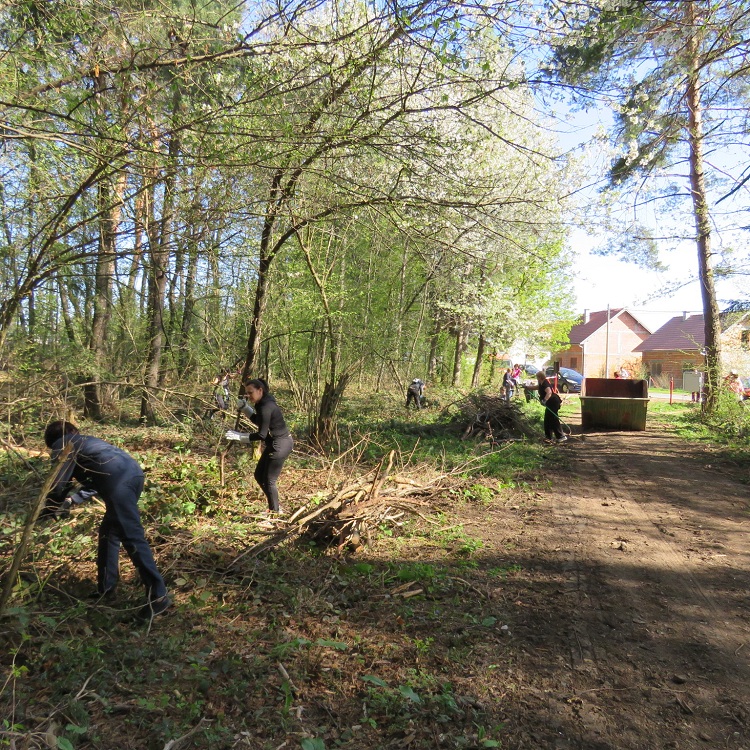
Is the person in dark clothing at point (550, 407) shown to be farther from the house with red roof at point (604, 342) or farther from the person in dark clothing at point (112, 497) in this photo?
the house with red roof at point (604, 342)

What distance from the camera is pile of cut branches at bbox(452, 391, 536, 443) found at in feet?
40.9

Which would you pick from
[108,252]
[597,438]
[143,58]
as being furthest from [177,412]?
[597,438]

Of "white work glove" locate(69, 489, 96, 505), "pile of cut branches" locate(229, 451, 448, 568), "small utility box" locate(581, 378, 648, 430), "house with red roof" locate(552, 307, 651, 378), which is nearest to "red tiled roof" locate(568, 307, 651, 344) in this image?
"house with red roof" locate(552, 307, 651, 378)

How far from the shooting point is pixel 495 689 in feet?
10.9

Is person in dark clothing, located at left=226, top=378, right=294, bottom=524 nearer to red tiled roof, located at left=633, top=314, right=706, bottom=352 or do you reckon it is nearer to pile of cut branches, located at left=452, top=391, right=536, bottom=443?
pile of cut branches, located at left=452, top=391, right=536, bottom=443

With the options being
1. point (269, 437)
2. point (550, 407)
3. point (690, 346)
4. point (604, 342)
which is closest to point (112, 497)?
point (269, 437)

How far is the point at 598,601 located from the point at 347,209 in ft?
17.9

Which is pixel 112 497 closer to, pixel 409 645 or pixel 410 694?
pixel 409 645

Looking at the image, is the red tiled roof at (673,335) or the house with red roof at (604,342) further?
the house with red roof at (604,342)

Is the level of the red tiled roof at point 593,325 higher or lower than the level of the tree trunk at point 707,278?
higher

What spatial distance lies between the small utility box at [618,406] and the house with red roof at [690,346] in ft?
4.42

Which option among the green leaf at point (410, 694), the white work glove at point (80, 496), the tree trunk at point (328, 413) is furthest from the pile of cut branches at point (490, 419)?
the green leaf at point (410, 694)

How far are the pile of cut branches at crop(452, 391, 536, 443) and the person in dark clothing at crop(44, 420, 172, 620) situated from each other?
8639 millimetres

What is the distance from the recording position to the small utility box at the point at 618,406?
13945 millimetres
